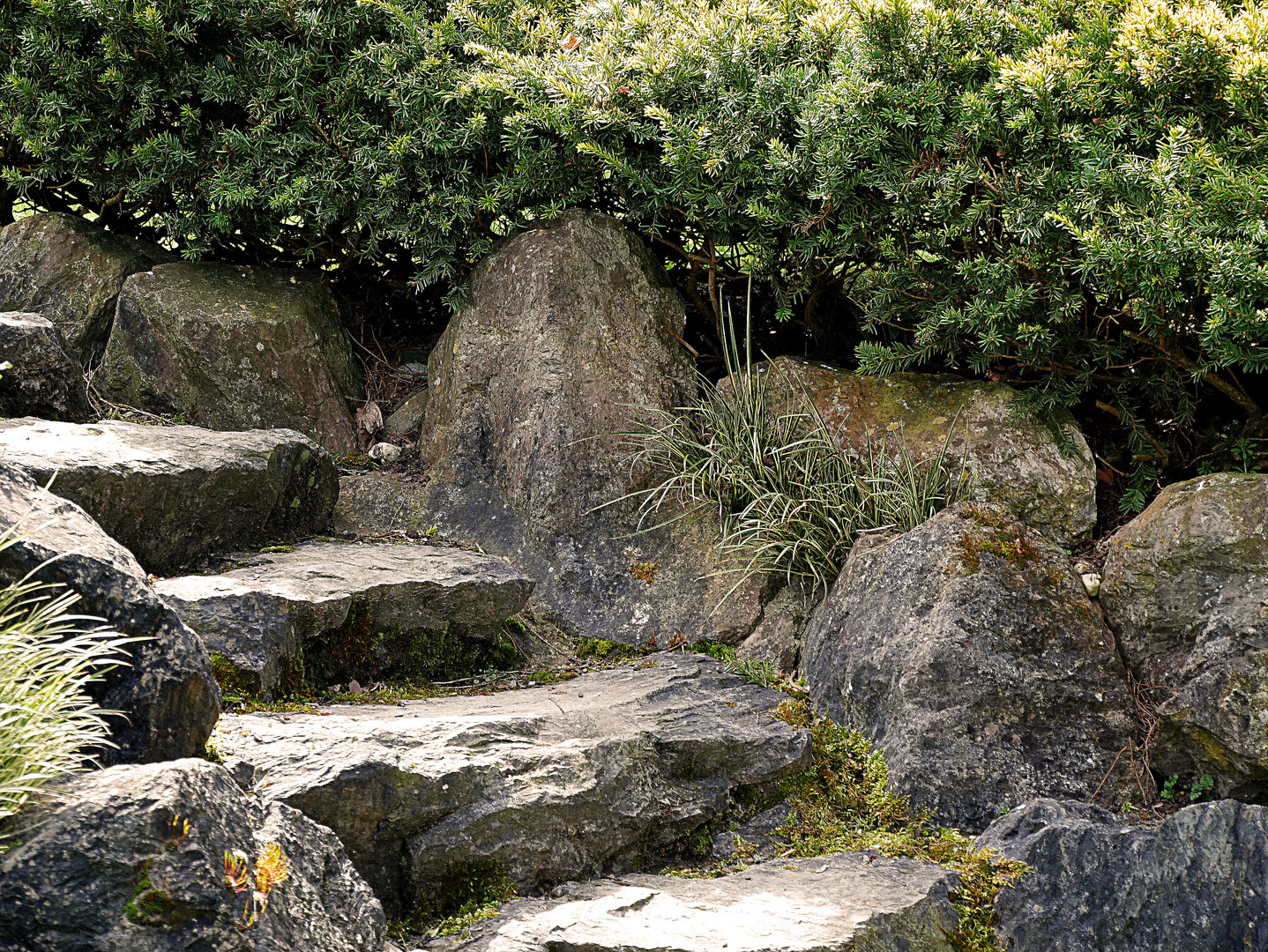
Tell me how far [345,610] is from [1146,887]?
2.83 m

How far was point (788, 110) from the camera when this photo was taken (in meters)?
4.64

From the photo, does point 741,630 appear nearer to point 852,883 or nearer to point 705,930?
point 852,883

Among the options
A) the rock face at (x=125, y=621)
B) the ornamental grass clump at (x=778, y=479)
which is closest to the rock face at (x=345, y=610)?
the rock face at (x=125, y=621)

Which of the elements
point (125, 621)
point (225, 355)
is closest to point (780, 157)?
point (225, 355)

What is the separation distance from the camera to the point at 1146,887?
292 centimetres

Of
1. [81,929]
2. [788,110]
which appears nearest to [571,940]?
[81,929]

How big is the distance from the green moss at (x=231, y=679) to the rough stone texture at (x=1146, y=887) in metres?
2.52

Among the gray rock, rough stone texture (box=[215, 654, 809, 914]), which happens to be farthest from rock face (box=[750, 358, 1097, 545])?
the gray rock

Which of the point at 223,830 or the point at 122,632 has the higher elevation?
the point at 122,632

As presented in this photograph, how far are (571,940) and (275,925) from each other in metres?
0.82

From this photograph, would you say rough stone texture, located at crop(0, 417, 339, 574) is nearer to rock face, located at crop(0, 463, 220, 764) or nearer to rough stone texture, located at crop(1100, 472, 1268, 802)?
rock face, located at crop(0, 463, 220, 764)

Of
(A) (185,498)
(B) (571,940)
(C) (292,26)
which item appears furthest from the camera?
(C) (292,26)

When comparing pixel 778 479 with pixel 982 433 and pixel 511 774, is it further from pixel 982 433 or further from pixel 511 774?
pixel 511 774

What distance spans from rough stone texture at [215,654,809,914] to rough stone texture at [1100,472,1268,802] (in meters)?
1.32
